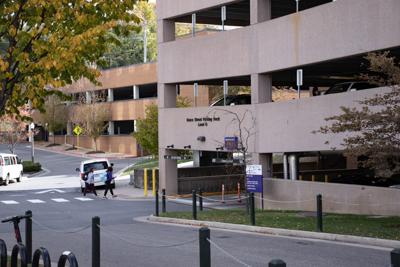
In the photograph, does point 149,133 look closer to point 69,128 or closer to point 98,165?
point 98,165

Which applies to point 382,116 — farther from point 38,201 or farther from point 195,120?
point 38,201

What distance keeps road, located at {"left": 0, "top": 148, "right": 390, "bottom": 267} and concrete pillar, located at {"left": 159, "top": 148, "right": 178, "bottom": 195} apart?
20.8ft

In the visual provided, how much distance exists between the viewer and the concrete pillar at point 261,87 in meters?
24.8

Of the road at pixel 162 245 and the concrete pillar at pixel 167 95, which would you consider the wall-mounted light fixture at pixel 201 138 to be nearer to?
the concrete pillar at pixel 167 95

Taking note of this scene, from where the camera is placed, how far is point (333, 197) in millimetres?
20859

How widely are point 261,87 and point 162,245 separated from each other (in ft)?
39.0

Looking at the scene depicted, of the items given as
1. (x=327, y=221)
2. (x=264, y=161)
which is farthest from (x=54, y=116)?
(x=327, y=221)

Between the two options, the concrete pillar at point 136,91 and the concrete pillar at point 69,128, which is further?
the concrete pillar at point 69,128

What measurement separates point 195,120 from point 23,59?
19609 millimetres

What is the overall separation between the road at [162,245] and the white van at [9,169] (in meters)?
17.5

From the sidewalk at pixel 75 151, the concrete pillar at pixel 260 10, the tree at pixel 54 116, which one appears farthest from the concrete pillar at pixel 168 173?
the tree at pixel 54 116

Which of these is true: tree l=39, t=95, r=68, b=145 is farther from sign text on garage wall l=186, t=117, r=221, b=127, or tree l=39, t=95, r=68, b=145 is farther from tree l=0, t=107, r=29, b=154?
sign text on garage wall l=186, t=117, r=221, b=127

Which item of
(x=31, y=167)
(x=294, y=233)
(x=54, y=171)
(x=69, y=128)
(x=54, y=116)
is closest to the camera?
(x=294, y=233)

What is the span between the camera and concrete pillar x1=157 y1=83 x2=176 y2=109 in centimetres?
3111
